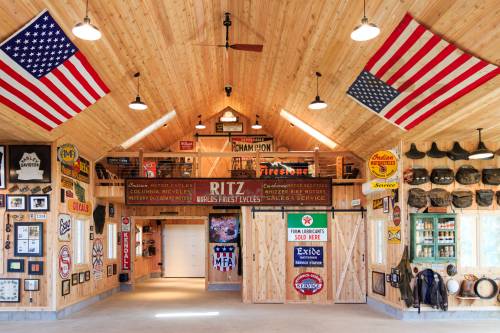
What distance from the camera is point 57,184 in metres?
9.93

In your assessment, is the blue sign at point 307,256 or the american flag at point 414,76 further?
the blue sign at point 307,256

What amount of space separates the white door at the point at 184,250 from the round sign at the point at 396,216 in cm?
1007

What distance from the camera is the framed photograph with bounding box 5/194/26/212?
389 inches

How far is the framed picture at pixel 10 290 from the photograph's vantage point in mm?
9727

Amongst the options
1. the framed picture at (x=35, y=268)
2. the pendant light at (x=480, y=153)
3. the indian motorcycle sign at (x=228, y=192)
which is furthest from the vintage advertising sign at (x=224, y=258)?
the pendant light at (x=480, y=153)

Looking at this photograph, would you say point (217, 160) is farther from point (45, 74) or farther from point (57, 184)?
point (45, 74)

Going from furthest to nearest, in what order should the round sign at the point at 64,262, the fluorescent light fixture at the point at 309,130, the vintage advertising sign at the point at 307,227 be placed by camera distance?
the fluorescent light fixture at the point at 309,130 → the vintage advertising sign at the point at 307,227 → the round sign at the point at 64,262

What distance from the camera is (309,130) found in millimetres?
12992

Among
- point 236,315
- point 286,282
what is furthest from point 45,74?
point 286,282

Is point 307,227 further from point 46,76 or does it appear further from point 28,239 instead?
point 46,76

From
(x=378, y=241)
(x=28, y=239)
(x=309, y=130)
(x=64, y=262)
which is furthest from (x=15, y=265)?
(x=378, y=241)

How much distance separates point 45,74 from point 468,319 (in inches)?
330

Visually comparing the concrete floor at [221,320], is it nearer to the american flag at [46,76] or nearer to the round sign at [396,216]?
the round sign at [396,216]

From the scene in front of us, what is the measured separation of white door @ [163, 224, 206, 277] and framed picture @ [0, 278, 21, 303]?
934 cm
